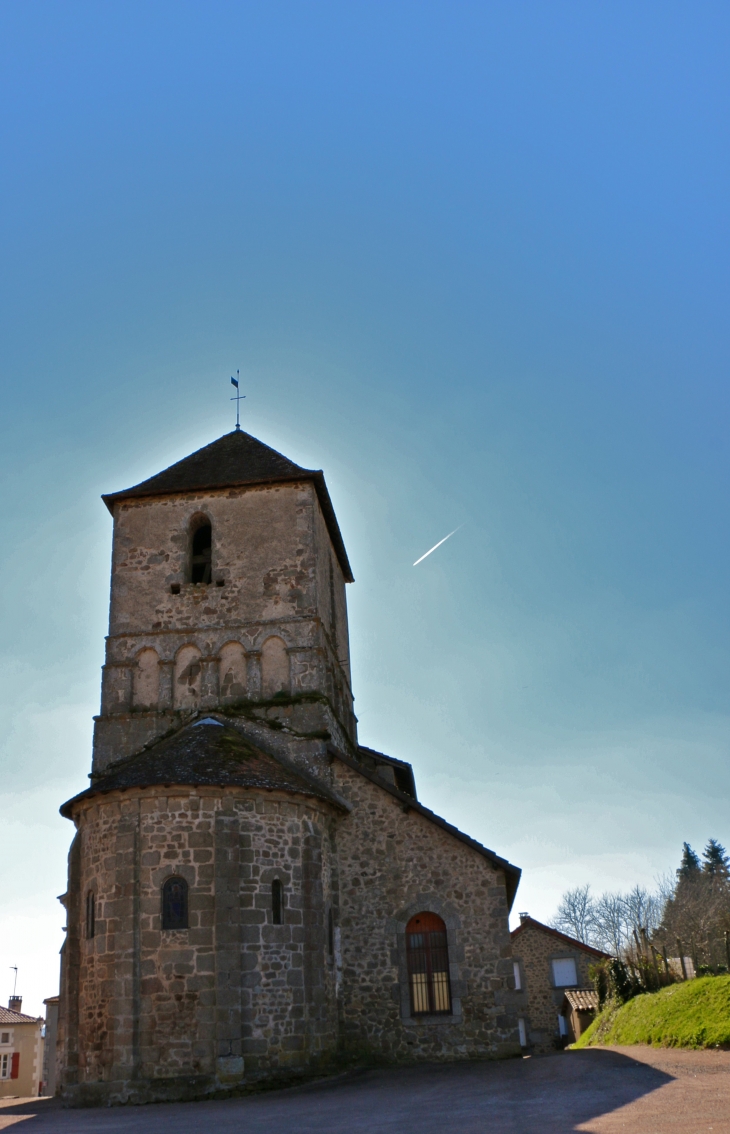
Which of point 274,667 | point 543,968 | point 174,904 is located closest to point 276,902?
point 174,904

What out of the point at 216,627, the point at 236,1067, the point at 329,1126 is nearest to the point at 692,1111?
the point at 329,1126

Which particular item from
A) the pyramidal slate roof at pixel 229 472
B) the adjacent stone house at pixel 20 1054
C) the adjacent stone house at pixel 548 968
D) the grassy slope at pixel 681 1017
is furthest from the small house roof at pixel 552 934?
the adjacent stone house at pixel 20 1054

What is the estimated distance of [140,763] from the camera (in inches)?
653

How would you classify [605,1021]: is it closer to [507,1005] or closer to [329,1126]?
[507,1005]

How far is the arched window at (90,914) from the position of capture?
1534cm

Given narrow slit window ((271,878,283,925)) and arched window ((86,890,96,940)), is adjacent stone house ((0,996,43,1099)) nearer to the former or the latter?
arched window ((86,890,96,940))

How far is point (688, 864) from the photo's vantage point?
6612cm

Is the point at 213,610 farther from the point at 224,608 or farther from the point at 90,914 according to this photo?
the point at 90,914

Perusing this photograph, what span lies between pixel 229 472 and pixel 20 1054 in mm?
38152

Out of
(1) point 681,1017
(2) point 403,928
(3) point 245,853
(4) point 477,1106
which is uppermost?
(3) point 245,853

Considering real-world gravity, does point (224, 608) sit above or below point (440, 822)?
above

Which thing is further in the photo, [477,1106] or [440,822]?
[440,822]

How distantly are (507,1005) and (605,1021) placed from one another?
7.29 metres

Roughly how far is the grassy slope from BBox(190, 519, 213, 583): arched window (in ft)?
43.0
